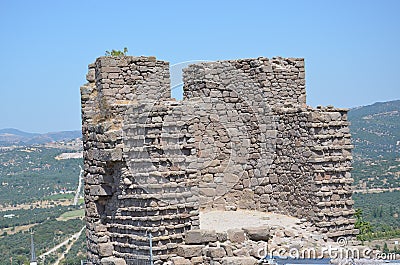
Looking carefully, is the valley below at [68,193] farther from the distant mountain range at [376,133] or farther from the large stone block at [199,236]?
the large stone block at [199,236]

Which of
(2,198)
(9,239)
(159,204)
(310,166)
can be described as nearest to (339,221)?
(310,166)

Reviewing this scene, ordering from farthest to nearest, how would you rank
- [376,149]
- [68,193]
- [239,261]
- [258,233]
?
[68,193], [376,149], [258,233], [239,261]

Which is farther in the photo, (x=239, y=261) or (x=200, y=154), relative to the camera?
(x=200, y=154)

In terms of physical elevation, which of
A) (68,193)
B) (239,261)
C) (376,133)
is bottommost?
(68,193)

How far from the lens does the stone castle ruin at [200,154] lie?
1198 cm

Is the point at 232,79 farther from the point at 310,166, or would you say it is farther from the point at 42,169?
the point at 42,169

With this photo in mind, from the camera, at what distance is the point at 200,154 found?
51.1 ft

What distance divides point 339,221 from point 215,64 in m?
5.03

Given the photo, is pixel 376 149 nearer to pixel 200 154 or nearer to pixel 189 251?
pixel 200 154

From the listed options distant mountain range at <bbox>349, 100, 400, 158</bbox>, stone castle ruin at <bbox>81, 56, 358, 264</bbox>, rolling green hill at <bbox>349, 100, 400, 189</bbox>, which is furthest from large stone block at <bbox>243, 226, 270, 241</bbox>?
distant mountain range at <bbox>349, 100, 400, 158</bbox>

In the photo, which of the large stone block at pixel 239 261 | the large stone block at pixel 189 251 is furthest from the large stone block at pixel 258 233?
the large stone block at pixel 189 251

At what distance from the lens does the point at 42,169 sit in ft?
318

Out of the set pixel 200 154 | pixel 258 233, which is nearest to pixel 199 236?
pixel 258 233

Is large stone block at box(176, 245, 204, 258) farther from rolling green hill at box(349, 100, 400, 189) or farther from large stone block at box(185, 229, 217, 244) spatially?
Result: rolling green hill at box(349, 100, 400, 189)
